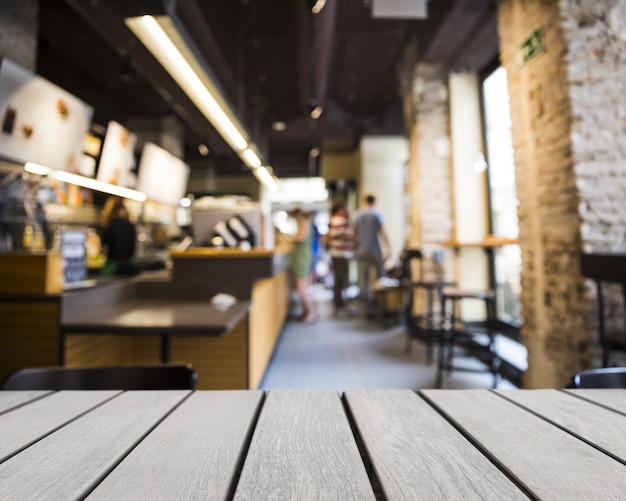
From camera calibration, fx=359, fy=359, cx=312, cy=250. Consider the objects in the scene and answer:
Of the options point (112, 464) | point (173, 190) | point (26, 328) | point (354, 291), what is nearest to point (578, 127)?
point (112, 464)

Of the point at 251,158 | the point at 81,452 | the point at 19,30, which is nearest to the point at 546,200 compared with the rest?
the point at 81,452

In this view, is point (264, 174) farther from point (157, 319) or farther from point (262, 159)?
point (157, 319)

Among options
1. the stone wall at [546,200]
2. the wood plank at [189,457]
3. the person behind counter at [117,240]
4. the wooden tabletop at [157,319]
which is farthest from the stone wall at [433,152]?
the wood plank at [189,457]

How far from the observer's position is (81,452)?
0.64 metres

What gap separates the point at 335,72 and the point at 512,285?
4610mm

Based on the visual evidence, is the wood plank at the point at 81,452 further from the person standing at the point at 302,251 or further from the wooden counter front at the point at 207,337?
the person standing at the point at 302,251

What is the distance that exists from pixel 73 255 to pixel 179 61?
1580 millimetres

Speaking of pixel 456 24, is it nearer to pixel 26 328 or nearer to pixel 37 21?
pixel 37 21

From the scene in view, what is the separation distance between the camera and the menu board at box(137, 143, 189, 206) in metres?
6.01

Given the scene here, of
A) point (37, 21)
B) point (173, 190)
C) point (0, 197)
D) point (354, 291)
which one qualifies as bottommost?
point (354, 291)

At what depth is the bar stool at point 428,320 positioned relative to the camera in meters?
4.21

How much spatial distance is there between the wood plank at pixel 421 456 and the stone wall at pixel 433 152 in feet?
16.0

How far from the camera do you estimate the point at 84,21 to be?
436 centimetres

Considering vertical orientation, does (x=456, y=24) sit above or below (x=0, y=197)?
above
